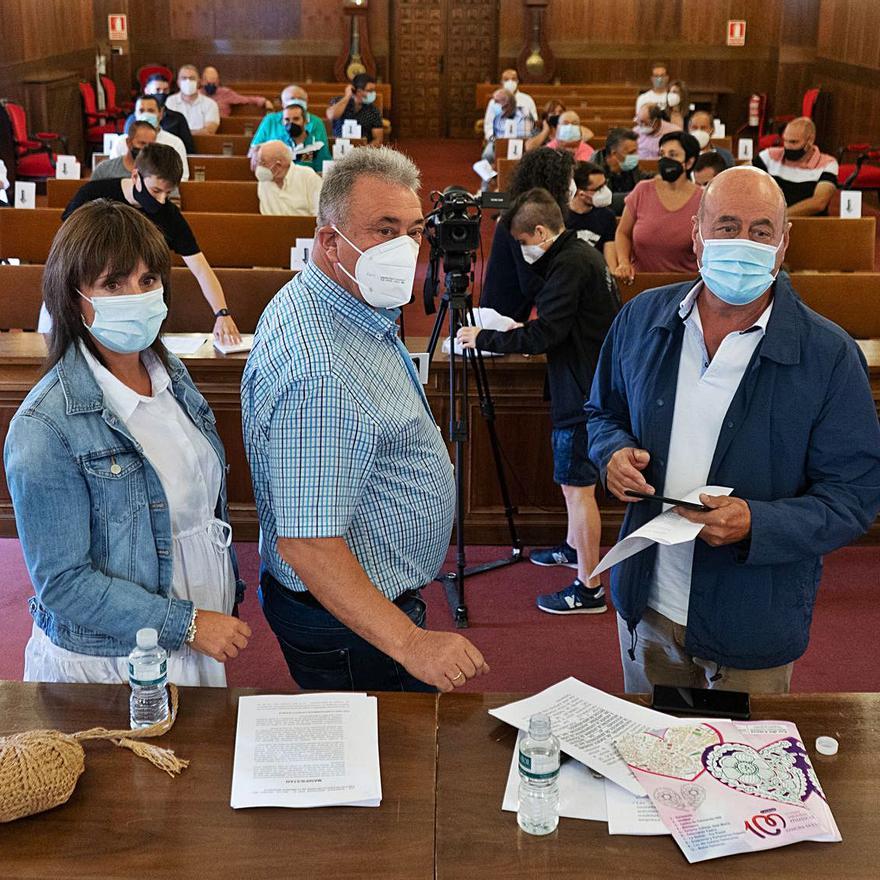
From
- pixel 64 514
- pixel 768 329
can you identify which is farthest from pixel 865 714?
pixel 64 514

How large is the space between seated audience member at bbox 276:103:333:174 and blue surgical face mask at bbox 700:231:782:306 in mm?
6759


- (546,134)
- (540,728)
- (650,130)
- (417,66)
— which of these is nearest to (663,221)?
(540,728)

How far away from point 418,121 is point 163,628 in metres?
16.3

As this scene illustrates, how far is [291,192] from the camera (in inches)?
288

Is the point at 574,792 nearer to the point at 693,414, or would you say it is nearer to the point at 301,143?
the point at 693,414

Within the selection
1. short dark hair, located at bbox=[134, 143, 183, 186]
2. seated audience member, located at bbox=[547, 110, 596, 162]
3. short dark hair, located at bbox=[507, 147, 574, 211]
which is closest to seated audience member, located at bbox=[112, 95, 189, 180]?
seated audience member, located at bbox=[547, 110, 596, 162]

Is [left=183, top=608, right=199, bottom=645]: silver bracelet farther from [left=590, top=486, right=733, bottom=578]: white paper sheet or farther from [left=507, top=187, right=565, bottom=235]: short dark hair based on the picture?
[left=507, top=187, right=565, bottom=235]: short dark hair

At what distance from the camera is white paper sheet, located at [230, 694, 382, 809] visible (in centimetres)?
171

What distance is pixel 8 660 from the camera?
142 inches

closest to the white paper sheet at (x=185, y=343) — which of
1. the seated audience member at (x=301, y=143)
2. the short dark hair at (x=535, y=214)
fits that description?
the short dark hair at (x=535, y=214)

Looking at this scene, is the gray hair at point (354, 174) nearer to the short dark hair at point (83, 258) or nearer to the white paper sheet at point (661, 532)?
the short dark hair at point (83, 258)

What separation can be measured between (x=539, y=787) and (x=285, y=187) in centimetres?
618

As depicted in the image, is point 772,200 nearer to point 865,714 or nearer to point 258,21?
point 865,714

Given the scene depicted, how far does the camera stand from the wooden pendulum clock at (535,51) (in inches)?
651
